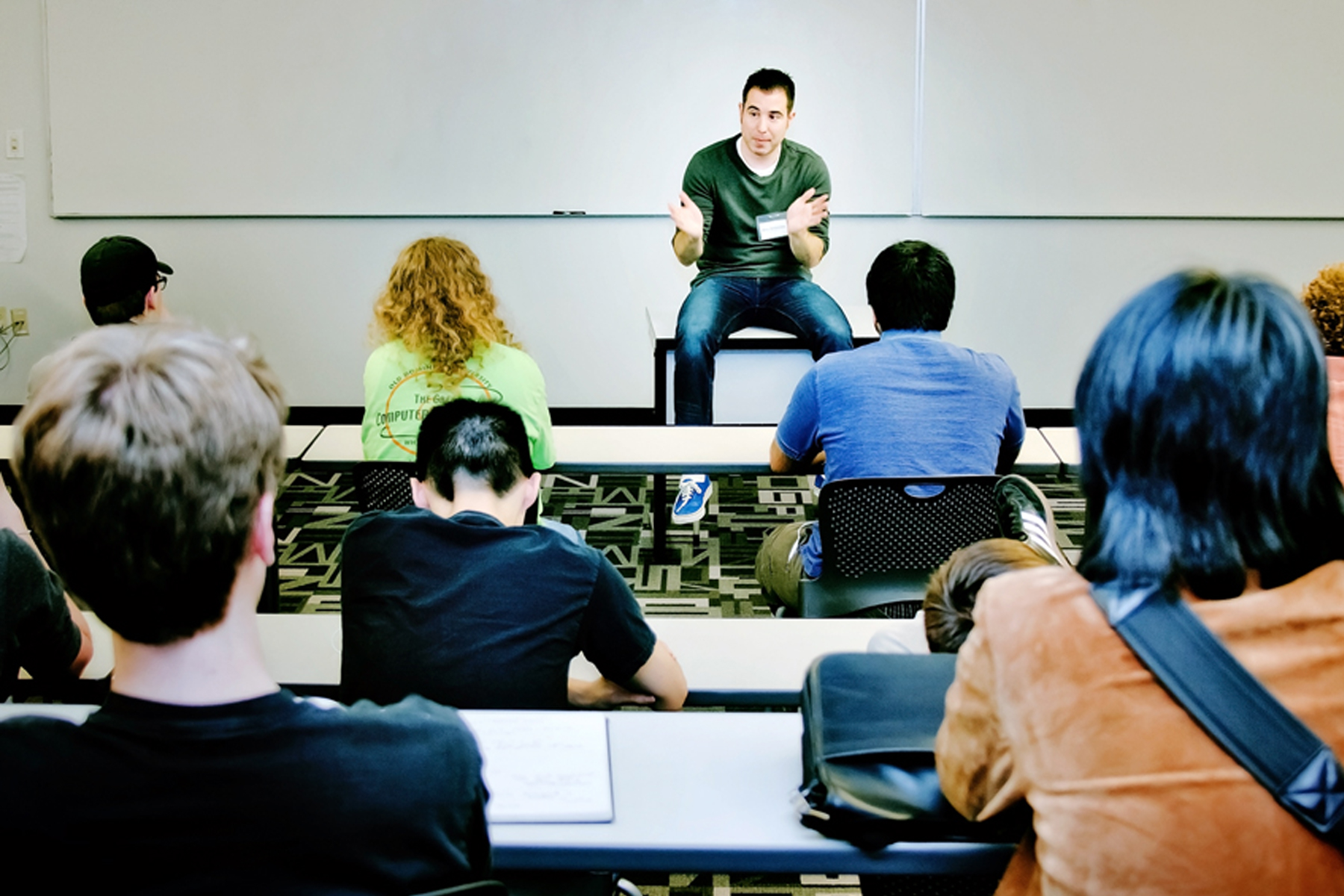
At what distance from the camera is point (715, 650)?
6.35 feet

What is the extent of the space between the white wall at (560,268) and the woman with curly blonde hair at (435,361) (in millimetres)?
2738

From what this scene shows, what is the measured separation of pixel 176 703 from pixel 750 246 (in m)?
3.86

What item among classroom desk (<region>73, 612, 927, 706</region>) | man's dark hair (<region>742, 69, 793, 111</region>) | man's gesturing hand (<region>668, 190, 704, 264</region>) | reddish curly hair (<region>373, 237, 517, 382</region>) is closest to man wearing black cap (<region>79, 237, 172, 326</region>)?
reddish curly hair (<region>373, 237, 517, 382</region>)

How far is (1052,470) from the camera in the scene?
121 inches

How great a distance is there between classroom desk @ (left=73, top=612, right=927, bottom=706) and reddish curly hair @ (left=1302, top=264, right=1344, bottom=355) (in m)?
1.13

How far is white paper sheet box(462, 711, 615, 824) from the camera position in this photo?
1.31 metres

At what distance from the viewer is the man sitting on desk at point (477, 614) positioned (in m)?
1.59

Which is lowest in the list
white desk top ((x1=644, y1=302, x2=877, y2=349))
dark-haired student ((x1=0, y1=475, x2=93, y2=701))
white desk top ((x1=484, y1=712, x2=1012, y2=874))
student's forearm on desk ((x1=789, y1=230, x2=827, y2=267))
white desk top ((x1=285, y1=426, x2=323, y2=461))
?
white desk top ((x1=484, y1=712, x2=1012, y2=874))

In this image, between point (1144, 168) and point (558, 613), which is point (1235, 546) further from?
point (1144, 168)

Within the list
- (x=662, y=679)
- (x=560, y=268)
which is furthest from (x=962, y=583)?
(x=560, y=268)

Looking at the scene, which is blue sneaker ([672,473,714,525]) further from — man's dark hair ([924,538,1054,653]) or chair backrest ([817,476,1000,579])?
man's dark hair ([924,538,1054,653])

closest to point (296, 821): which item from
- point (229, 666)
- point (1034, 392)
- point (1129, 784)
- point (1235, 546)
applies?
point (229, 666)

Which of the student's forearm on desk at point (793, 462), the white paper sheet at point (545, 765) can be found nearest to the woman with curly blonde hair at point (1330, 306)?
the student's forearm on desk at point (793, 462)

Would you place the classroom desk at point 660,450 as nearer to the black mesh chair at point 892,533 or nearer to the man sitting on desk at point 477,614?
the black mesh chair at point 892,533
